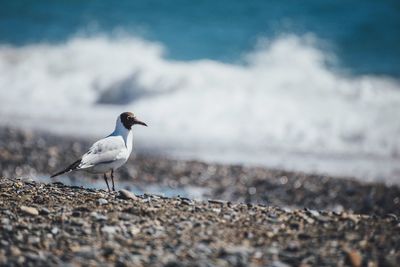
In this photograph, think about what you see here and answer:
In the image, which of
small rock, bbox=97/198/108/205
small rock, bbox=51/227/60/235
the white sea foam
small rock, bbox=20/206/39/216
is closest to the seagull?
small rock, bbox=97/198/108/205

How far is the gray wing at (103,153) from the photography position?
7676mm

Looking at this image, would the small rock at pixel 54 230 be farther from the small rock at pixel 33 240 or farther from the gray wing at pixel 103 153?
the gray wing at pixel 103 153

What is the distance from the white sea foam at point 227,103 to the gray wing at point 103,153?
5.97 metres

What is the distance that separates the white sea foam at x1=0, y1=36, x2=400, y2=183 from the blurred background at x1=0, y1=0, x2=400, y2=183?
0.04 meters

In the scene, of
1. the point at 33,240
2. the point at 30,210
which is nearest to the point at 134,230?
the point at 33,240

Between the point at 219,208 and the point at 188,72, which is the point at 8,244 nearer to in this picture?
the point at 219,208

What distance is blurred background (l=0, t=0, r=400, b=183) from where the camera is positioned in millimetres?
15648

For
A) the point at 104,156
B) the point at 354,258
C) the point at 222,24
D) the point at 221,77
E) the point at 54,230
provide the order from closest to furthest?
the point at 354,258 < the point at 54,230 < the point at 104,156 < the point at 221,77 < the point at 222,24

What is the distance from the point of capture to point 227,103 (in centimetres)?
1895

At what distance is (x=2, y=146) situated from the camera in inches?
525

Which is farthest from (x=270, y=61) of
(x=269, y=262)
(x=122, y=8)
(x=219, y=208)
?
(x=269, y=262)

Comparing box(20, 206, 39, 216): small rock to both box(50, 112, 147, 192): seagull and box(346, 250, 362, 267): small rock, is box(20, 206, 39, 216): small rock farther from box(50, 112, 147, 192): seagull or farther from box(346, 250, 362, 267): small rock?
box(346, 250, 362, 267): small rock

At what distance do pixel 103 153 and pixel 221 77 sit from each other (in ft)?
45.3

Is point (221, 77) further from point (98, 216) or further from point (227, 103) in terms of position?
point (98, 216)
